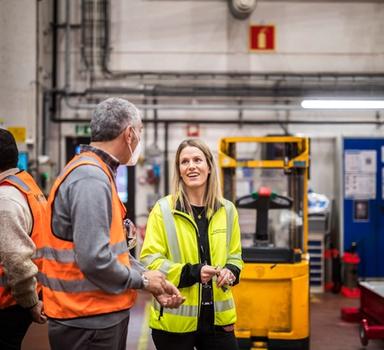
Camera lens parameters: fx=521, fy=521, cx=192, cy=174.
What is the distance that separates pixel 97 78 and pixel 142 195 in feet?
5.65

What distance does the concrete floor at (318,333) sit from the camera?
4.48 metres

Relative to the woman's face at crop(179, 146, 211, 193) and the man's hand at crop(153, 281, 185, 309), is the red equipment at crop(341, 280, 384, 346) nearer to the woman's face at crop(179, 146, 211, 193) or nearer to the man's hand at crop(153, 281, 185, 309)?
the woman's face at crop(179, 146, 211, 193)

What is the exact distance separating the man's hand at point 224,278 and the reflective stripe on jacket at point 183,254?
83mm

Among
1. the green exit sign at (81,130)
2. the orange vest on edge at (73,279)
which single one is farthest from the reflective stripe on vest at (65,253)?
the green exit sign at (81,130)

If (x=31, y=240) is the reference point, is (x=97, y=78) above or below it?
above

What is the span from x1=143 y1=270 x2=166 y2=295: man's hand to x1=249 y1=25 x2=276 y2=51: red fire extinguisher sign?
582 cm

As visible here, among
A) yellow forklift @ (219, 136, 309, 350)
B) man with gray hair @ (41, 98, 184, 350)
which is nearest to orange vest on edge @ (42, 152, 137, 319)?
man with gray hair @ (41, 98, 184, 350)

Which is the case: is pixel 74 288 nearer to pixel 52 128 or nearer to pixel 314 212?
pixel 314 212

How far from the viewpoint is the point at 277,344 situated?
4090mm

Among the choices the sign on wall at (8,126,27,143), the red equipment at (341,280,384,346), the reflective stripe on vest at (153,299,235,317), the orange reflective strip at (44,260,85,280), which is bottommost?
the red equipment at (341,280,384,346)

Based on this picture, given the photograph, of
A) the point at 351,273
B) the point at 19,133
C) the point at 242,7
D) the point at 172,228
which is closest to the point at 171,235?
the point at 172,228

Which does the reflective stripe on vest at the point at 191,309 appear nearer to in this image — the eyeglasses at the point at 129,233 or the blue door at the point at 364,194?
the eyeglasses at the point at 129,233

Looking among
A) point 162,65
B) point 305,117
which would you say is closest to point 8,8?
point 162,65

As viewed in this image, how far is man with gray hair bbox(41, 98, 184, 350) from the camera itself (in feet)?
5.38
